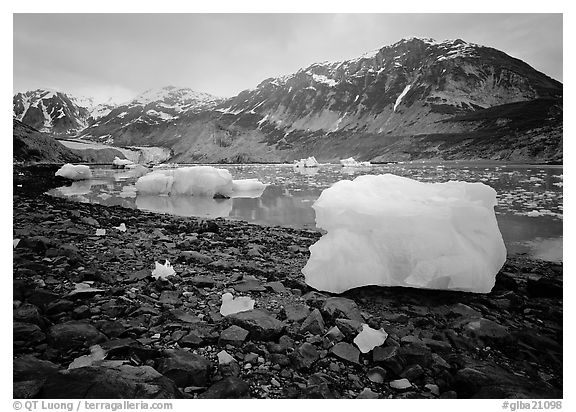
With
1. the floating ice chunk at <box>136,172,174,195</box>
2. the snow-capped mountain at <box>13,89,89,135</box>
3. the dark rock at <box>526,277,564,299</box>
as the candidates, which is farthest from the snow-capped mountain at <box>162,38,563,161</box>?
the dark rock at <box>526,277,564,299</box>

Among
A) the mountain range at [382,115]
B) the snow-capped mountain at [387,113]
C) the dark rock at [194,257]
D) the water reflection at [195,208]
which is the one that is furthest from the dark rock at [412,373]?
the snow-capped mountain at [387,113]

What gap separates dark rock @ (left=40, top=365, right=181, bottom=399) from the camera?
6.09 feet

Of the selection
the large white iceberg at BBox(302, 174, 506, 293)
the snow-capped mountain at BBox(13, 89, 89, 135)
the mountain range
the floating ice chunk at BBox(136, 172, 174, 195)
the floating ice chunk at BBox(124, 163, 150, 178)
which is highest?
the mountain range

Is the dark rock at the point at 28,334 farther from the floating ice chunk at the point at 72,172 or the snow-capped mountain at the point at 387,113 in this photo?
the snow-capped mountain at the point at 387,113

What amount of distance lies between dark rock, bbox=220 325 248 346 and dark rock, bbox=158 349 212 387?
276mm

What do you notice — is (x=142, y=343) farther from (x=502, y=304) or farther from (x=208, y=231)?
(x=208, y=231)

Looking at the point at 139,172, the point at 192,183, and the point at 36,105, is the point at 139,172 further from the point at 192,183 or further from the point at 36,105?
the point at 36,105

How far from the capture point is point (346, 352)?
7.94 ft

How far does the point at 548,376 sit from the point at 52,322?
3722 mm

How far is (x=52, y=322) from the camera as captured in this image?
259 centimetres

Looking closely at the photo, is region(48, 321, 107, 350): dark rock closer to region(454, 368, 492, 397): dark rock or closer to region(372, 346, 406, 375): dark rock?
region(372, 346, 406, 375): dark rock

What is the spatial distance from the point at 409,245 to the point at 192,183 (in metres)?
12.2

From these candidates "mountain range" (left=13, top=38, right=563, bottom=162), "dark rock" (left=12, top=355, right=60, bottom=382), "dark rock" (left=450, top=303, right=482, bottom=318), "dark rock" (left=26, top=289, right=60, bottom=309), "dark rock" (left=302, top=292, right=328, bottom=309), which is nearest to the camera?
"dark rock" (left=12, top=355, right=60, bottom=382)
